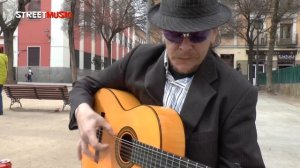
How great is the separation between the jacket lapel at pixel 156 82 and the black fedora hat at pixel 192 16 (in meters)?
0.26

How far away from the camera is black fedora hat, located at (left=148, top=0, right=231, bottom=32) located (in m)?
2.18

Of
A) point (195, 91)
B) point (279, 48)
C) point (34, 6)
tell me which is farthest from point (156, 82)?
point (279, 48)

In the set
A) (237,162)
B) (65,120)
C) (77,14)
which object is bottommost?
(65,120)

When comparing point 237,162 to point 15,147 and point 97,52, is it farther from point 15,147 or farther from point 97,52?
point 97,52

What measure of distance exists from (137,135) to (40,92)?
12801mm

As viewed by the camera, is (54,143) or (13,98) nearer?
(54,143)

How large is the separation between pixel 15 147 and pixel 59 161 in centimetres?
138

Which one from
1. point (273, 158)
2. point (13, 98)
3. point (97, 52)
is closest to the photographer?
point (273, 158)

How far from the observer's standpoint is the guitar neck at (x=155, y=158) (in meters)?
2.01

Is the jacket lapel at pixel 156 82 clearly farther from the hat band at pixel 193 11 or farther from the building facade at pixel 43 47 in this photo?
the building facade at pixel 43 47

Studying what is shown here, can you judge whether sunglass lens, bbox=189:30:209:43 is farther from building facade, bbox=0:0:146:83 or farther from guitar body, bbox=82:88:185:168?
building facade, bbox=0:0:146:83

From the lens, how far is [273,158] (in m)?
7.67

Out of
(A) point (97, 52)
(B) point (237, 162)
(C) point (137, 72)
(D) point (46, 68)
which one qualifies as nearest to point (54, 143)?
(C) point (137, 72)

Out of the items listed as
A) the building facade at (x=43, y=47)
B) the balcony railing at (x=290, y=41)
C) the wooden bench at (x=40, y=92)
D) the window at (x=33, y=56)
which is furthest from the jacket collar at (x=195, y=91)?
the balcony railing at (x=290, y=41)
